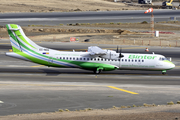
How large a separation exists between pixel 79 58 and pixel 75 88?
921 centimetres

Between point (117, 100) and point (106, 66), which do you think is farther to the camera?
point (106, 66)

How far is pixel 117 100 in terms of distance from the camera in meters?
29.6

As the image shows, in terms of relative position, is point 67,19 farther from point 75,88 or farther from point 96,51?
point 75,88

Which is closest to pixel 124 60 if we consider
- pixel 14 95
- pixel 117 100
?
pixel 117 100

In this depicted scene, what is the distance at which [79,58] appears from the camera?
43750 mm

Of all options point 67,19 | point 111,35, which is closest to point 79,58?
point 111,35

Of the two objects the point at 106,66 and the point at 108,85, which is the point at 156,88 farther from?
the point at 106,66

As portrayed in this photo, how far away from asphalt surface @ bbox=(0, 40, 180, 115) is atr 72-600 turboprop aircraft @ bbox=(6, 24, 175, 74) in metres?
1.43

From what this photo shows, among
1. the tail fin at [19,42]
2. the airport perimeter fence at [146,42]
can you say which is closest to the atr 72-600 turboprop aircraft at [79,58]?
the tail fin at [19,42]

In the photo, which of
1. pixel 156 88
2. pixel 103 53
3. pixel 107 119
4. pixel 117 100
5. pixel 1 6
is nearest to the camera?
pixel 107 119

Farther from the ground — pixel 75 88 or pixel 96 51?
pixel 96 51

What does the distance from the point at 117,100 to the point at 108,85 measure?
7848mm

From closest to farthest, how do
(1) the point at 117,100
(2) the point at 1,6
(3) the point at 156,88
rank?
(1) the point at 117,100 → (3) the point at 156,88 → (2) the point at 1,6

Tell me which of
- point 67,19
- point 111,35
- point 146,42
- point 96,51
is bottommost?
point 146,42
